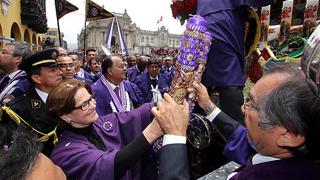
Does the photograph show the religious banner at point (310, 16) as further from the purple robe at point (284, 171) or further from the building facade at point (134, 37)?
the building facade at point (134, 37)

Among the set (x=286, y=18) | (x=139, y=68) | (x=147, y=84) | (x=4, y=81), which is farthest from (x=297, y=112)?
(x=139, y=68)

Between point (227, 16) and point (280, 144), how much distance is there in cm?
138

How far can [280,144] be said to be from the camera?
117 centimetres

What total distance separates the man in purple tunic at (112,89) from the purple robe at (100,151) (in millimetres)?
1520

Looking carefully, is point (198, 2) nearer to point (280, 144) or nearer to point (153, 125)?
point (153, 125)

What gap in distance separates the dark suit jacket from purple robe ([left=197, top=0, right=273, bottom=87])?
1.07 meters

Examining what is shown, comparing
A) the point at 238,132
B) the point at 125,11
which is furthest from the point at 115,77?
the point at 125,11

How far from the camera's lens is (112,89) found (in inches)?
161

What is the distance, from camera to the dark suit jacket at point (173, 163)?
4.61ft

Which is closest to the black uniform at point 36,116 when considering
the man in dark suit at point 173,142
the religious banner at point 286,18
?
the man in dark suit at point 173,142

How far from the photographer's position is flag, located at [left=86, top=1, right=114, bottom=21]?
9.30 meters

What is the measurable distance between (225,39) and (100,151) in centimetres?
122

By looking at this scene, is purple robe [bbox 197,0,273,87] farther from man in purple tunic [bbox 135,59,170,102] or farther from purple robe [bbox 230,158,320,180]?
man in purple tunic [bbox 135,59,170,102]

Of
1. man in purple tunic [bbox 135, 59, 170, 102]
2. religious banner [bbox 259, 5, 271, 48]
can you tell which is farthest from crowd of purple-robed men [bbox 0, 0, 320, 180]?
man in purple tunic [bbox 135, 59, 170, 102]
